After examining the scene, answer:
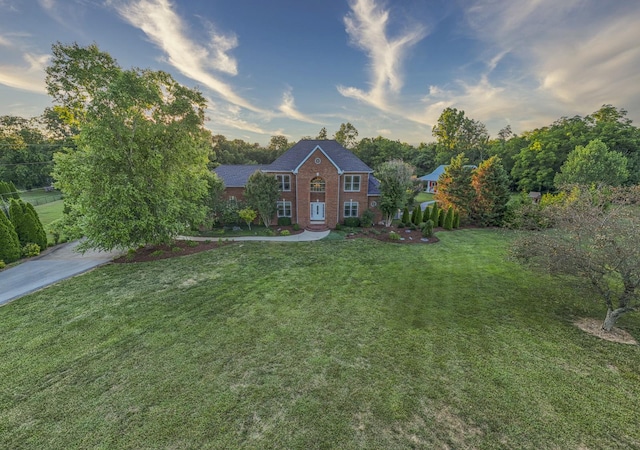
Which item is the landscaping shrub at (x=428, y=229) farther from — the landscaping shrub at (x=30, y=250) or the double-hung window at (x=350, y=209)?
the landscaping shrub at (x=30, y=250)

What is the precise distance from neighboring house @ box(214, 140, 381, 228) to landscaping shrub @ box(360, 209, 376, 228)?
0.79 m

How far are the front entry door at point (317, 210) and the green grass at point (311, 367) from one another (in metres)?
11.7

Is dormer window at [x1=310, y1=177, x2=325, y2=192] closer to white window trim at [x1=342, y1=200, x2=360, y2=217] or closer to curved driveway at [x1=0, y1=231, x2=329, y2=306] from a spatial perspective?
white window trim at [x1=342, y1=200, x2=360, y2=217]

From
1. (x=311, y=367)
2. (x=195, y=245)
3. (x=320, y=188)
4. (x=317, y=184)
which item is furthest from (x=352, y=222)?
(x=311, y=367)

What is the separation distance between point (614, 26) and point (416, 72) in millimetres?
11149

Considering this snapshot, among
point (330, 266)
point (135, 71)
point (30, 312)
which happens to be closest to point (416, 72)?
point (330, 266)

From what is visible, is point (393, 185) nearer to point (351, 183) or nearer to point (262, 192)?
point (351, 183)

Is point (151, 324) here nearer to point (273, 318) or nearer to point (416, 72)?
point (273, 318)

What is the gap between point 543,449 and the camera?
163 inches

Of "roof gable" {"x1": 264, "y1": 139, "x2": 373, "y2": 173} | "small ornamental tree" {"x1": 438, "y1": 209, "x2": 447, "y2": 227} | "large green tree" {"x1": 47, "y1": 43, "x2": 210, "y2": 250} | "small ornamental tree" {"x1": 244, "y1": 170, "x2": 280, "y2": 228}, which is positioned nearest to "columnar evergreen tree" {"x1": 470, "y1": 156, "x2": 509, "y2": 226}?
"small ornamental tree" {"x1": 438, "y1": 209, "x2": 447, "y2": 227}

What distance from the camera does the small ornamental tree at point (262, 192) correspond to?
19.8 m

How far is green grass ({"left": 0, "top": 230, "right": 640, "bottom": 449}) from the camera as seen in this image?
4426 mm

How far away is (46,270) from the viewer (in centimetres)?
1189

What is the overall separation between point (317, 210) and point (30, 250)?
59.6 feet
